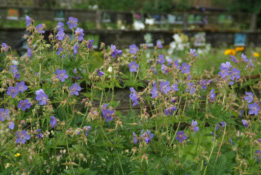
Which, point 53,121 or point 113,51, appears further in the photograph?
point 113,51

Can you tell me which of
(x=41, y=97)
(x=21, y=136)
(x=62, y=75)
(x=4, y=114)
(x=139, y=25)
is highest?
(x=139, y=25)

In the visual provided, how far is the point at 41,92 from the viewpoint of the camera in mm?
2242

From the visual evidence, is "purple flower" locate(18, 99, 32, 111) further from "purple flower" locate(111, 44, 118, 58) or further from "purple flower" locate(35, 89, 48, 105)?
"purple flower" locate(111, 44, 118, 58)

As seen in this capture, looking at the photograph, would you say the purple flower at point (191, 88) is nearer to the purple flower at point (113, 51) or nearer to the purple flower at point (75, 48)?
the purple flower at point (113, 51)

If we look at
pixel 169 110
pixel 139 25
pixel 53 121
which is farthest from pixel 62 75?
pixel 139 25

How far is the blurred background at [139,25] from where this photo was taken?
723cm

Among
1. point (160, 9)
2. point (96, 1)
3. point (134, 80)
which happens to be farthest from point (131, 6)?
point (134, 80)

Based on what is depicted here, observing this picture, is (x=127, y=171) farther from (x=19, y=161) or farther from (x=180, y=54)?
(x=180, y=54)

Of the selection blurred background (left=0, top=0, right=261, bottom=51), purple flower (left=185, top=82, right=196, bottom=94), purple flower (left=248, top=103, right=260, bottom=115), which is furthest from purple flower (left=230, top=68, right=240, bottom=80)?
blurred background (left=0, top=0, right=261, bottom=51)

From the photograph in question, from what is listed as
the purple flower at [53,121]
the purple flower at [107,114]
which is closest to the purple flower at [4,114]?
the purple flower at [53,121]

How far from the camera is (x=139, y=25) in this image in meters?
8.86

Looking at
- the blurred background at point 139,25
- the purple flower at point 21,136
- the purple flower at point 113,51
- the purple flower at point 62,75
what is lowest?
the purple flower at point 21,136

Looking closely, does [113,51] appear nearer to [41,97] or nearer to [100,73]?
[100,73]

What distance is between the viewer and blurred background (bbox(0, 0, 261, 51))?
7229 mm
